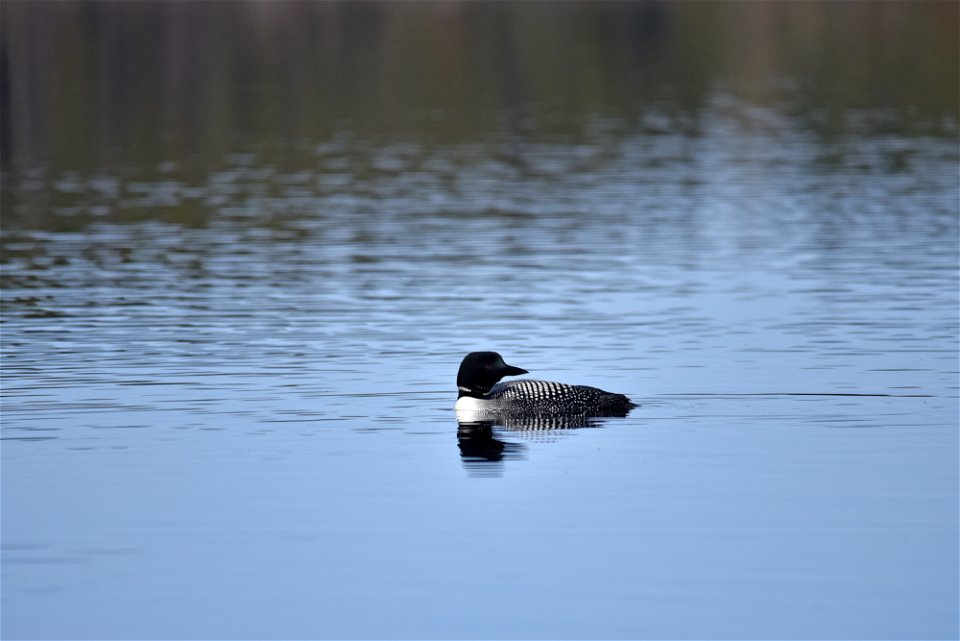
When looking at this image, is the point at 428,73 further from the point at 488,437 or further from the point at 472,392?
the point at 488,437

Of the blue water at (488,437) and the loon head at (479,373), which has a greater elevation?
the loon head at (479,373)

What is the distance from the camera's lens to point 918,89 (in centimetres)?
7100

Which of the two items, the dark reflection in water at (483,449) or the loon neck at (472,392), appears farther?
the loon neck at (472,392)

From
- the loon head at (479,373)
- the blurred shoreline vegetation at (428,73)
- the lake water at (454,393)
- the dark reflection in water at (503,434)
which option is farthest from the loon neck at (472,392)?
the blurred shoreline vegetation at (428,73)

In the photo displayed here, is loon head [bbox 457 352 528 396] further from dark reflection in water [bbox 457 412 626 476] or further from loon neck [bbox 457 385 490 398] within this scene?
dark reflection in water [bbox 457 412 626 476]

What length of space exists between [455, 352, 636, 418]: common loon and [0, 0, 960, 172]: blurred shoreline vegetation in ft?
109

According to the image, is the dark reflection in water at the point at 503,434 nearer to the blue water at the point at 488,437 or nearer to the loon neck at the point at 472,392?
the blue water at the point at 488,437

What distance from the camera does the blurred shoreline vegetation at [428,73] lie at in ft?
193

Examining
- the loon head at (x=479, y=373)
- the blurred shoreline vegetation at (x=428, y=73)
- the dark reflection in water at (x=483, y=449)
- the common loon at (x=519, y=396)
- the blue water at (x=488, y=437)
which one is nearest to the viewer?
the blue water at (x=488, y=437)

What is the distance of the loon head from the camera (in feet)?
57.0

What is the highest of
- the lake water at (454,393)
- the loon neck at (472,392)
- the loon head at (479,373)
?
the loon head at (479,373)

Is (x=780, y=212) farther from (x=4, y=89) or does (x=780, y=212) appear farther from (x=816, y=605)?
(x=4, y=89)

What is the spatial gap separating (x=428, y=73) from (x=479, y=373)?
2696 inches

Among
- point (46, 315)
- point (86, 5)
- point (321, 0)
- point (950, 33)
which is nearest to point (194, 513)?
point (46, 315)
